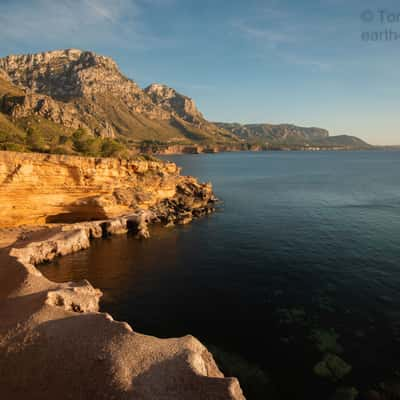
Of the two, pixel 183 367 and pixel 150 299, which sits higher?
pixel 183 367

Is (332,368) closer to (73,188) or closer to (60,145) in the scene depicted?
(73,188)

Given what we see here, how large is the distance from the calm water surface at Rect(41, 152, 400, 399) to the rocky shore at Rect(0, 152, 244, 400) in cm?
500

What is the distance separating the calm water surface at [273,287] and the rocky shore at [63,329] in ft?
16.4

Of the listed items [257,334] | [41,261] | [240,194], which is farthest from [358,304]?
[240,194]

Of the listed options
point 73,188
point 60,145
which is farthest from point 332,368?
point 60,145

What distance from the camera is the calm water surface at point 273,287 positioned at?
19.5m

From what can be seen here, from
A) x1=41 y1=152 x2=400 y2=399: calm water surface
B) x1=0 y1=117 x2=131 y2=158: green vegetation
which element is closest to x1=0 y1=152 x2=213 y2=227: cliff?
x1=41 y1=152 x2=400 y2=399: calm water surface

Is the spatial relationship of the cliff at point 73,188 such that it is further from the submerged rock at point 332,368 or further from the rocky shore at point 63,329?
the submerged rock at point 332,368

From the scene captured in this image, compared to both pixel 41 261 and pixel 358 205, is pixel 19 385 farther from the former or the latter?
pixel 358 205

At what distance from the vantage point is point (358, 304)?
25.1 metres

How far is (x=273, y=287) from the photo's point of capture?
28.9m

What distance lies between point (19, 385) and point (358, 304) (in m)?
26.8

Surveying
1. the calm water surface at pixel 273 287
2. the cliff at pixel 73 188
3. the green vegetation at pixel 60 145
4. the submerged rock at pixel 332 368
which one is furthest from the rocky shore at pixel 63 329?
the green vegetation at pixel 60 145

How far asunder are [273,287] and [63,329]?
20.9 meters
